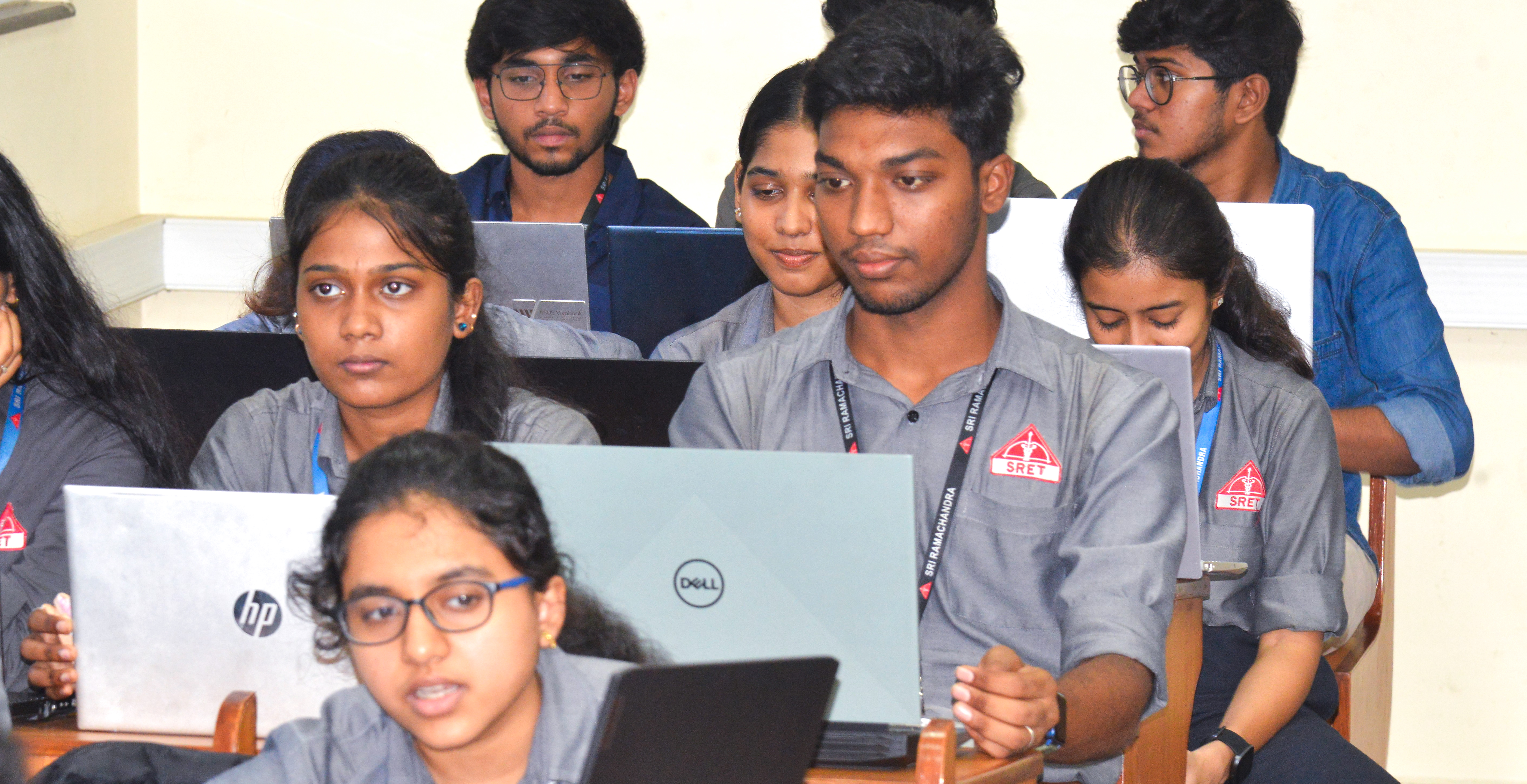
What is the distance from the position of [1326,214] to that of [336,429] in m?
1.85

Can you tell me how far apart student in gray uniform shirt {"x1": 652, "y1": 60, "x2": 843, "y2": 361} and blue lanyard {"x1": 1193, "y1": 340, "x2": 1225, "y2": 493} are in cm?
66

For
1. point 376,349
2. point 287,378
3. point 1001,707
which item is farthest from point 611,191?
point 1001,707

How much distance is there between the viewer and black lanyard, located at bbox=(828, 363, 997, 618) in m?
1.78

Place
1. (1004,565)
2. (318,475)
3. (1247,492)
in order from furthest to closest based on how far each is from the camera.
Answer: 1. (1247,492)
2. (318,475)
3. (1004,565)

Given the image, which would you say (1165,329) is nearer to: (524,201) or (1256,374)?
(1256,374)

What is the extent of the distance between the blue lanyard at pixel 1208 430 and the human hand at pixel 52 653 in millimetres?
1517

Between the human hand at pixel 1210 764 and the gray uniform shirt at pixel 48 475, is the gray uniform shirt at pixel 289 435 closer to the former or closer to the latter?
the gray uniform shirt at pixel 48 475

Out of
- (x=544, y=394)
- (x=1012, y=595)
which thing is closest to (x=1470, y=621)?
(x=1012, y=595)

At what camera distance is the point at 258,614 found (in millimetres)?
1438

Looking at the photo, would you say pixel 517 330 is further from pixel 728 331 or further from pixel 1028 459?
pixel 1028 459

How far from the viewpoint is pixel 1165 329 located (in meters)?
2.27

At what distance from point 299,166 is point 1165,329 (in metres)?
1.51

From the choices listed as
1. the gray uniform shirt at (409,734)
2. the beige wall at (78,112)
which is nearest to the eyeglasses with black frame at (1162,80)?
the gray uniform shirt at (409,734)

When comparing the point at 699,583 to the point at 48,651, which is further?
the point at 48,651
